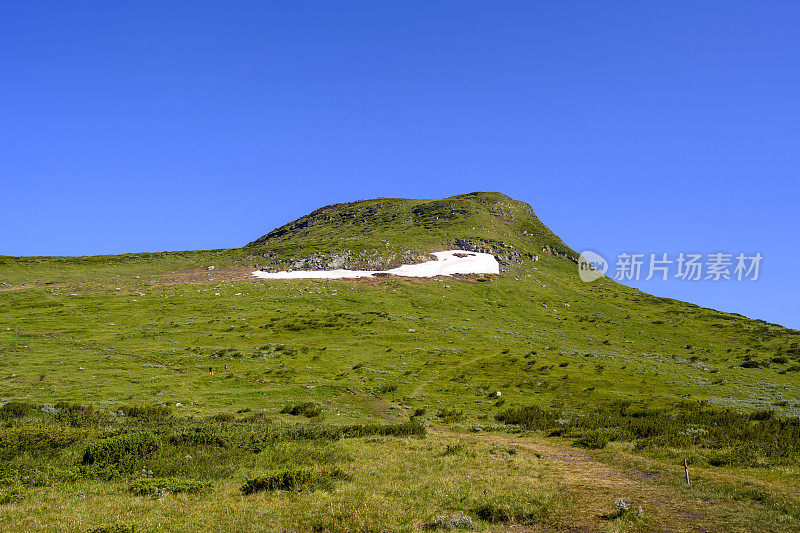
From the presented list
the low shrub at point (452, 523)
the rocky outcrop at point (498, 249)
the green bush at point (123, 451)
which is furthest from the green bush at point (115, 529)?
the rocky outcrop at point (498, 249)

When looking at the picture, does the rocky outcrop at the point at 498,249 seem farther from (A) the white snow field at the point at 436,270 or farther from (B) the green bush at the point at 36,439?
(B) the green bush at the point at 36,439

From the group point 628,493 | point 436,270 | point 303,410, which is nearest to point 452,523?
point 628,493

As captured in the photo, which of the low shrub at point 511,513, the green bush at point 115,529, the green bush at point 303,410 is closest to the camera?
the green bush at point 115,529

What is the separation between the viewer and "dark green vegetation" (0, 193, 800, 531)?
1580 cm

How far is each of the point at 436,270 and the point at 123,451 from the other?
291 feet

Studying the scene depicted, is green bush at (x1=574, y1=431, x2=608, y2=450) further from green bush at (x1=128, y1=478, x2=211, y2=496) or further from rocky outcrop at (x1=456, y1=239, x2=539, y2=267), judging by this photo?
rocky outcrop at (x1=456, y1=239, x2=539, y2=267)

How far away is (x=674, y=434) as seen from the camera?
28766 mm

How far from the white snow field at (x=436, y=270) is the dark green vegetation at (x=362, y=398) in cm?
401

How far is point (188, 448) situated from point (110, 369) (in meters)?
27.9

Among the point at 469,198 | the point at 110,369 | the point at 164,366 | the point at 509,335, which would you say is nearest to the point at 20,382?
the point at 110,369

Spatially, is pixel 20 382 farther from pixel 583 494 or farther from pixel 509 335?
pixel 509 335

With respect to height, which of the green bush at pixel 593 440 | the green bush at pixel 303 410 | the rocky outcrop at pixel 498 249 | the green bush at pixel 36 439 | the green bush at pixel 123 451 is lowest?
Result: the green bush at pixel 303 410

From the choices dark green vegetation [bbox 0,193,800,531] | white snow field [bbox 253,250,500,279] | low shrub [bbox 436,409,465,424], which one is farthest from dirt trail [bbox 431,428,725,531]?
white snow field [bbox 253,250,500,279]

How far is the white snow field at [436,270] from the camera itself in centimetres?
9731
